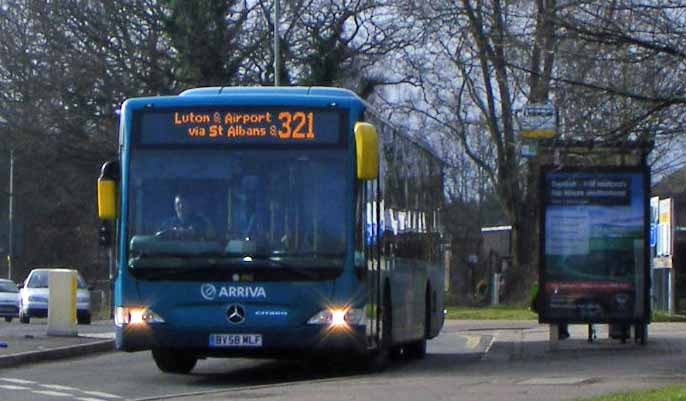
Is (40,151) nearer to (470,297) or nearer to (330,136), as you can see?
(470,297)

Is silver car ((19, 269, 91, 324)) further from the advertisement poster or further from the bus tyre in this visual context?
the bus tyre

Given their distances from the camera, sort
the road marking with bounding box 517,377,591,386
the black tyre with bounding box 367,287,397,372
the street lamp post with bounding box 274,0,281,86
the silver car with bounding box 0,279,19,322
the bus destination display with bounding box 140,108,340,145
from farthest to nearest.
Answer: the silver car with bounding box 0,279,19,322 → the street lamp post with bounding box 274,0,281,86 → the black tyre with bounding box 367,287,397,372 → the bus destination display with bounding box 140,108,340,145 → the road marking with bounding box 517,377,591,386

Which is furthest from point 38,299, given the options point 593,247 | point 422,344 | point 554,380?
point 554,380

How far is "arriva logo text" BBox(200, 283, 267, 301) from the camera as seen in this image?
16359 millimetres

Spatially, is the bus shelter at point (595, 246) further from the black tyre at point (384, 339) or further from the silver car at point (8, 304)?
the silver car at point (8, 304)

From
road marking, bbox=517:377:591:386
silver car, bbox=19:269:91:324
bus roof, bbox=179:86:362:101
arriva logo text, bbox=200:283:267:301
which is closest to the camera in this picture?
road marking, bbox=517:377:591:386

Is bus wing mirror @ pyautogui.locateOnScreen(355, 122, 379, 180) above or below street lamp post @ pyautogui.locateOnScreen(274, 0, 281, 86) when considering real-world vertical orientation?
below

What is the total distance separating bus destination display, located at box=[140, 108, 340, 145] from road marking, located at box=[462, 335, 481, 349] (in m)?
10.5

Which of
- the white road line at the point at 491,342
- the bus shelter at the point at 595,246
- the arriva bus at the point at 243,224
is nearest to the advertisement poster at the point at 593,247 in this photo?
the bus shelter at the point at 595,246

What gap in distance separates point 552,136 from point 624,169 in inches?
234

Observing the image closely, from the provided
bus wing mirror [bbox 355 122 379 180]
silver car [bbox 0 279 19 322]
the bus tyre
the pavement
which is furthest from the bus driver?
silver car [bbox 0 279 19 322]

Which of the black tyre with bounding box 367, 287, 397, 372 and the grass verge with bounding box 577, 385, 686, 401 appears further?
the black tyre with bounding box 367, 287, 397, 372

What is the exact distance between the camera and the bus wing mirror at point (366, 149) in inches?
635

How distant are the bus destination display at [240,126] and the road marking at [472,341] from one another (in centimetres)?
1046
